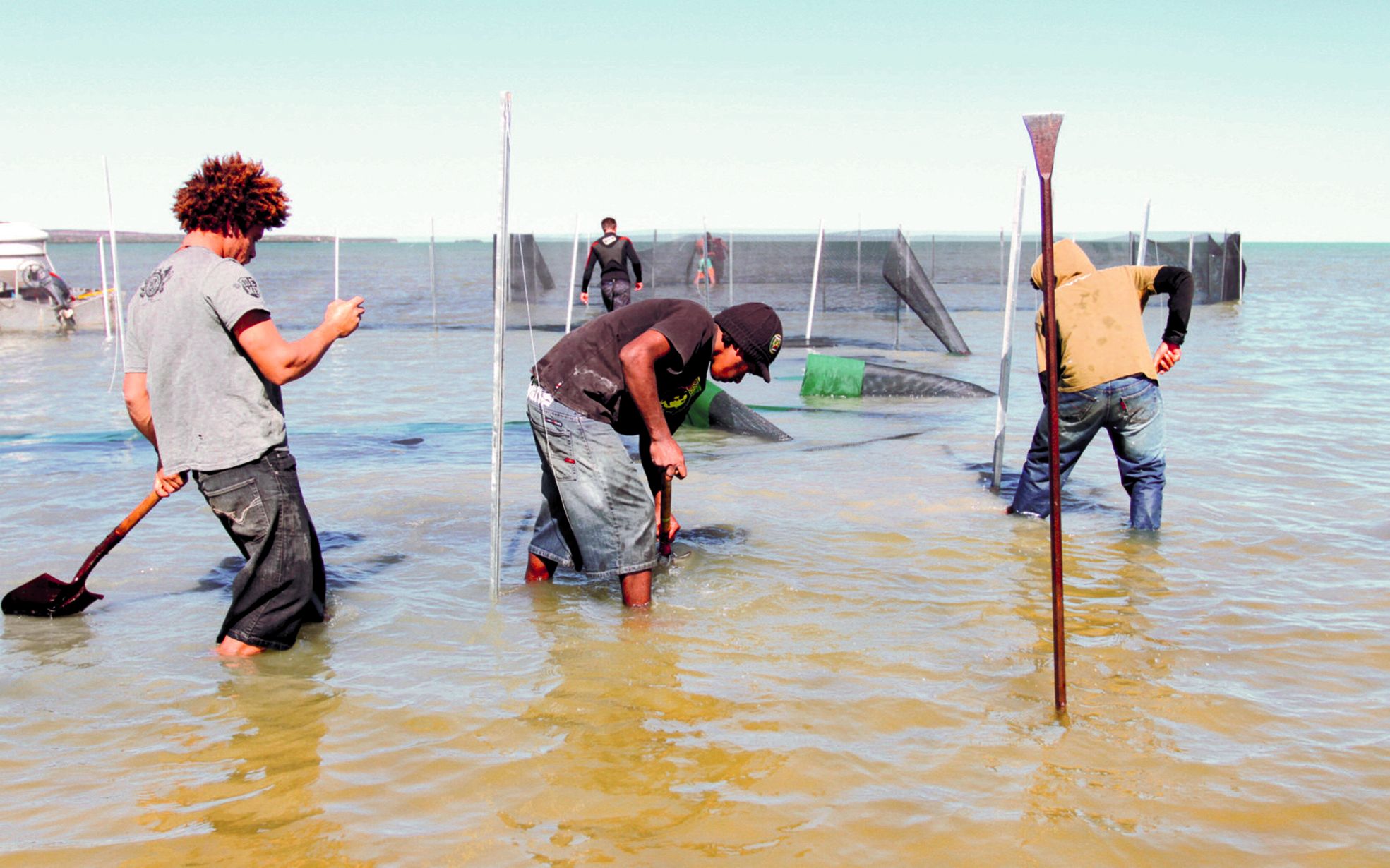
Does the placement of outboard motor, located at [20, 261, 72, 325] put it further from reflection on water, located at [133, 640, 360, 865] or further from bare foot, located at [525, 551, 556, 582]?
reflection on water, located at [133, 640, 360, 865]

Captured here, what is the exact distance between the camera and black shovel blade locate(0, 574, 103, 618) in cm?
461

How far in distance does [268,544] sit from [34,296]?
2099 cm

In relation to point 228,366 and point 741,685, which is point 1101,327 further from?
point 228,366

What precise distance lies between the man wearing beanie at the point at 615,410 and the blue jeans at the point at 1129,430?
1.97m

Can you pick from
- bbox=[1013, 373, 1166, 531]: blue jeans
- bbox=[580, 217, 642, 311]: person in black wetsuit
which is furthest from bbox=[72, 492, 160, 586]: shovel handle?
bbox=[580, 217, 642, 311]: person in black wetsuit

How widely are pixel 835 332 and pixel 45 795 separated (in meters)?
17.2

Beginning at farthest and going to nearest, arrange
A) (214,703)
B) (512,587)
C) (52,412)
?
1. (52,412)
2. (512,587)
3. (214,703)

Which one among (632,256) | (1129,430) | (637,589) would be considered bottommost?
(637,589)

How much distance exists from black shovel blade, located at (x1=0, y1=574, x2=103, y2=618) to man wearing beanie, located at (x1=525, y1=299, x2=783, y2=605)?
212 cm

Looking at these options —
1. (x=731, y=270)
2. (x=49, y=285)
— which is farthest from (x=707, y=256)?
(x=49, y=285)

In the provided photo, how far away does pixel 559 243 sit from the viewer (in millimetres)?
26062

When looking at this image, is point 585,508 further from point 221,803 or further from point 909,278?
point 909,278

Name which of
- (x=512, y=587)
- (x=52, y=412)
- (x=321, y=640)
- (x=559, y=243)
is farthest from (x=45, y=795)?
(x=559, y=243)

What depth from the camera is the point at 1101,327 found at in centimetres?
567
